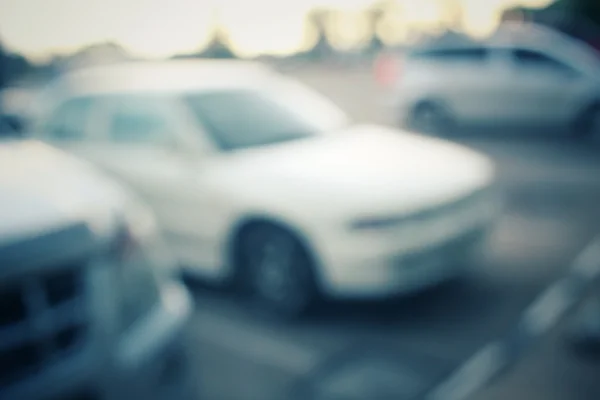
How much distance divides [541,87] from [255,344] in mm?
7951

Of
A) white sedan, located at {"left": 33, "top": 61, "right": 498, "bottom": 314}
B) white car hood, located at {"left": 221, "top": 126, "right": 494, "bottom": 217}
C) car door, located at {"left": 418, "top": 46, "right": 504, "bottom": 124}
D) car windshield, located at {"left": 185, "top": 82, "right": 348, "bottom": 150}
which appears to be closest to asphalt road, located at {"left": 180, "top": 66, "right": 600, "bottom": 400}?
white sedan, located at {"left": 33, "top": 61, "right": 498, "bottom": 314}

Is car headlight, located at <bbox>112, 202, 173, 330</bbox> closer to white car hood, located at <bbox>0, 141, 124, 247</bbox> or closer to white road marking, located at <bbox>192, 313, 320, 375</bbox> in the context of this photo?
white car hood, located at <bbox>0, 141, 124, 247</bbox>

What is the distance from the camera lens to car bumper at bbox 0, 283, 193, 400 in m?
1.95

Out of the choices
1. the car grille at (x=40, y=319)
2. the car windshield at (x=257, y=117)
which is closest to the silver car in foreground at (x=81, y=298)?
the car grille at (x=40, y=319)

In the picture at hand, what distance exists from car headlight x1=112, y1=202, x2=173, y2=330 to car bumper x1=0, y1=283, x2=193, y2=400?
47 mm

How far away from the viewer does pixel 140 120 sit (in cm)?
461

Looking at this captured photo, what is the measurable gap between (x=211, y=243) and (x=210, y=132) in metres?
0.74

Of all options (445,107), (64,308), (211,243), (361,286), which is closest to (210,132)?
(211,243)

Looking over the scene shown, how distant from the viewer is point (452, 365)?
3367mm

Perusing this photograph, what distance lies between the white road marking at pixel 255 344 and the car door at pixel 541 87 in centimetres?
774

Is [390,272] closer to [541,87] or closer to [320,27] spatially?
[320,27]

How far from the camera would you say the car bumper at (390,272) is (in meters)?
3.65

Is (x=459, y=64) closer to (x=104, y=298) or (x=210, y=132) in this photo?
(x=210, y=132)

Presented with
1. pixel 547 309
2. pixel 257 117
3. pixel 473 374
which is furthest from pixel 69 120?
pixel 547 309
